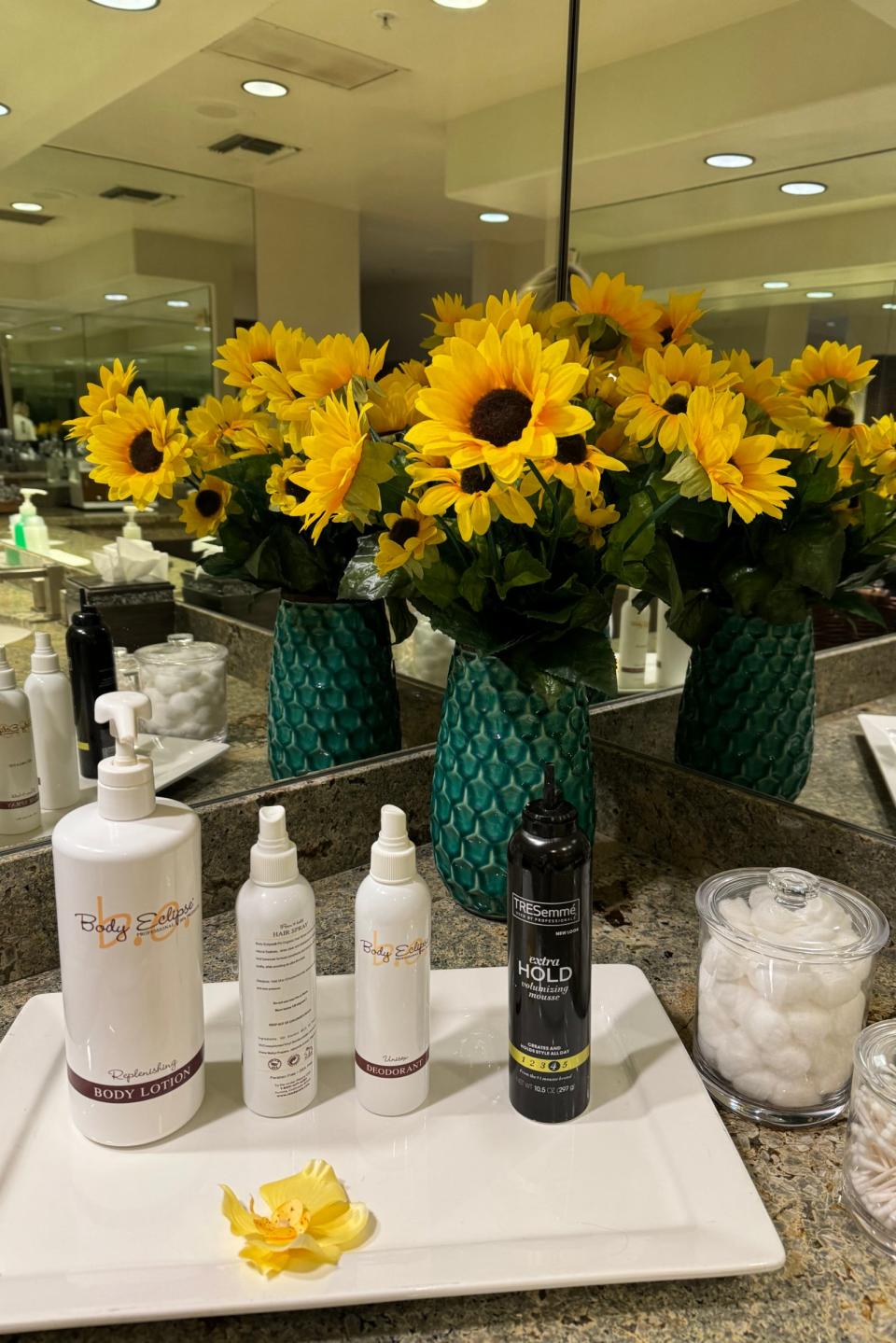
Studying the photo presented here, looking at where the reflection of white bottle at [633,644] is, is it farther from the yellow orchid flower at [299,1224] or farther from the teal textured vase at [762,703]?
the yellow orchid flower at [299,1224]

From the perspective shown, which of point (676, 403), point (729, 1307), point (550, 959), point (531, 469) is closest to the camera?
point (729, 1307)

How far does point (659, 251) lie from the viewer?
1.17m

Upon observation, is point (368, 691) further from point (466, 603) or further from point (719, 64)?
point (719, 64)

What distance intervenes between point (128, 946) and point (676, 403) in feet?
2.07

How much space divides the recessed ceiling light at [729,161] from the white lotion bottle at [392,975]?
2.89 ft

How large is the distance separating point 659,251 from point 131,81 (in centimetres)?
62

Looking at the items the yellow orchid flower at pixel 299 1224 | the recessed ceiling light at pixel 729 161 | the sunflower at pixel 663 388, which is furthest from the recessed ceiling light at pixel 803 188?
the yellow orchid flower at pixel 299 1224

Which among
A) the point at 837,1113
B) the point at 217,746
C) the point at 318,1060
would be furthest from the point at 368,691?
the point at 837,1113

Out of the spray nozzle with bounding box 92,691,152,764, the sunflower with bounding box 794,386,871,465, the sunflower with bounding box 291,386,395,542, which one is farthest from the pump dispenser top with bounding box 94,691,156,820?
the sunflower with bounding box 794,386,871,465

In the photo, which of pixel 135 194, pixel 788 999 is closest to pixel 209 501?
pixel 135 194

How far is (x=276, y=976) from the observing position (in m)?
0.62

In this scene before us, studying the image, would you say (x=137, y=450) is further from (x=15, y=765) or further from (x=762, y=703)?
(x=762, y=703)

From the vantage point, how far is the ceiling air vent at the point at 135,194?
1.01 metres

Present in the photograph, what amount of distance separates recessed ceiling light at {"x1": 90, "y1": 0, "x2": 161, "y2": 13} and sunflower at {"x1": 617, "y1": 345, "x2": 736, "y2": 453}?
0.62 m
